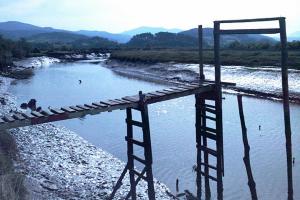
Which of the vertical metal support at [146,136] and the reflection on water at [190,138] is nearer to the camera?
the vertical metal support at [146,136]

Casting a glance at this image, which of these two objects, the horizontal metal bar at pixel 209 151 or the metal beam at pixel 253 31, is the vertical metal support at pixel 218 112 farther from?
the metal beam at pixel 253 31

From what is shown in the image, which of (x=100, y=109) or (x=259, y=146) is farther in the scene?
(x=259, y=146)

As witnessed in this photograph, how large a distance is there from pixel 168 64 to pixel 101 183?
164 feet

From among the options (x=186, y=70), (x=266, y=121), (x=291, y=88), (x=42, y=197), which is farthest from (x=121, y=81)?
(x=42, y=197)

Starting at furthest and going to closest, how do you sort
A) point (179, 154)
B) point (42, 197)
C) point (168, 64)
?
1. point (168, 64)
2. point (179, 154)
3. point (42, 197)

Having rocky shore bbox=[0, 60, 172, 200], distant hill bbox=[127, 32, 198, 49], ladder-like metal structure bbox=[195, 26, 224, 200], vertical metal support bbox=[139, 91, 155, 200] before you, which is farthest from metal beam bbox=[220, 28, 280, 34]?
distant hill bbox=[127, 32, 198, 49]

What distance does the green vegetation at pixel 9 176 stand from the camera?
31.5ft

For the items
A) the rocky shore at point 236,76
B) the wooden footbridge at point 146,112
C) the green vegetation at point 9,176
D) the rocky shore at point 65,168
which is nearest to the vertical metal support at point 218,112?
the wooden footbridge at point 146,112

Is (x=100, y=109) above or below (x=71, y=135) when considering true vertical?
above

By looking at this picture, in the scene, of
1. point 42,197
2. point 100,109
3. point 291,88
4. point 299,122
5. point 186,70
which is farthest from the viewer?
point 186,70

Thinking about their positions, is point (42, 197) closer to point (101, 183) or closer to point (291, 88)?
point (101, 183)

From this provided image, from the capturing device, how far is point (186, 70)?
5691 cm

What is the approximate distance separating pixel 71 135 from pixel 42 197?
1191 cm

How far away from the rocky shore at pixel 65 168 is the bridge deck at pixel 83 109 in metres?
2.56
